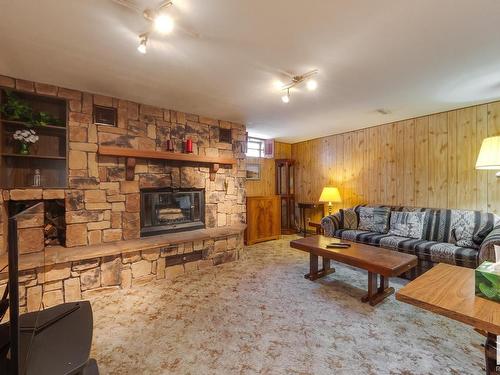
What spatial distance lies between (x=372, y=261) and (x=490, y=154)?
69.8 inches

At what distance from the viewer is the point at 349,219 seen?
403 cm

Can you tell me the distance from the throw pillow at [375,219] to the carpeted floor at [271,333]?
109 centimetres

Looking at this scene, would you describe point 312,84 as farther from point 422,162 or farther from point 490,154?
point 422,162

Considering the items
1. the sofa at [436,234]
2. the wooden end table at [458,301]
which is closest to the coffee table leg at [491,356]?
the wooden end table at [458,301]

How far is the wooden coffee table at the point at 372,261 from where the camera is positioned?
217 centimetres

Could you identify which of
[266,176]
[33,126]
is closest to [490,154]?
[266,176]

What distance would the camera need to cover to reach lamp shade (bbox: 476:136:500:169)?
2.46 m

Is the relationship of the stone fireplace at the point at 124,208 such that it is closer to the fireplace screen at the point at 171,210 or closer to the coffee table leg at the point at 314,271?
the fireplace screen at the point at 171,210

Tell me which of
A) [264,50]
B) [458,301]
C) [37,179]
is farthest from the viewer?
[37,179]

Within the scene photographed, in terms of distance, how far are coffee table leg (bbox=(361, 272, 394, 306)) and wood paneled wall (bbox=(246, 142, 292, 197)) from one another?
315cm

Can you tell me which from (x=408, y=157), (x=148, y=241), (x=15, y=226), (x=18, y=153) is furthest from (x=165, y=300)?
(x=408, y=157)

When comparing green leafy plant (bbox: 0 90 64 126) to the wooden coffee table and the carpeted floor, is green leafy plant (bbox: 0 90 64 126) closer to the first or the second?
the carpeted floor

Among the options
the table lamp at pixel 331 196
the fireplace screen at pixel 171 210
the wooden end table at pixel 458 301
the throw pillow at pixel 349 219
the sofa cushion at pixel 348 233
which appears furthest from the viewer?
the table lamp at pixel 331 196

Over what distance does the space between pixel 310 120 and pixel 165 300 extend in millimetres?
3340
